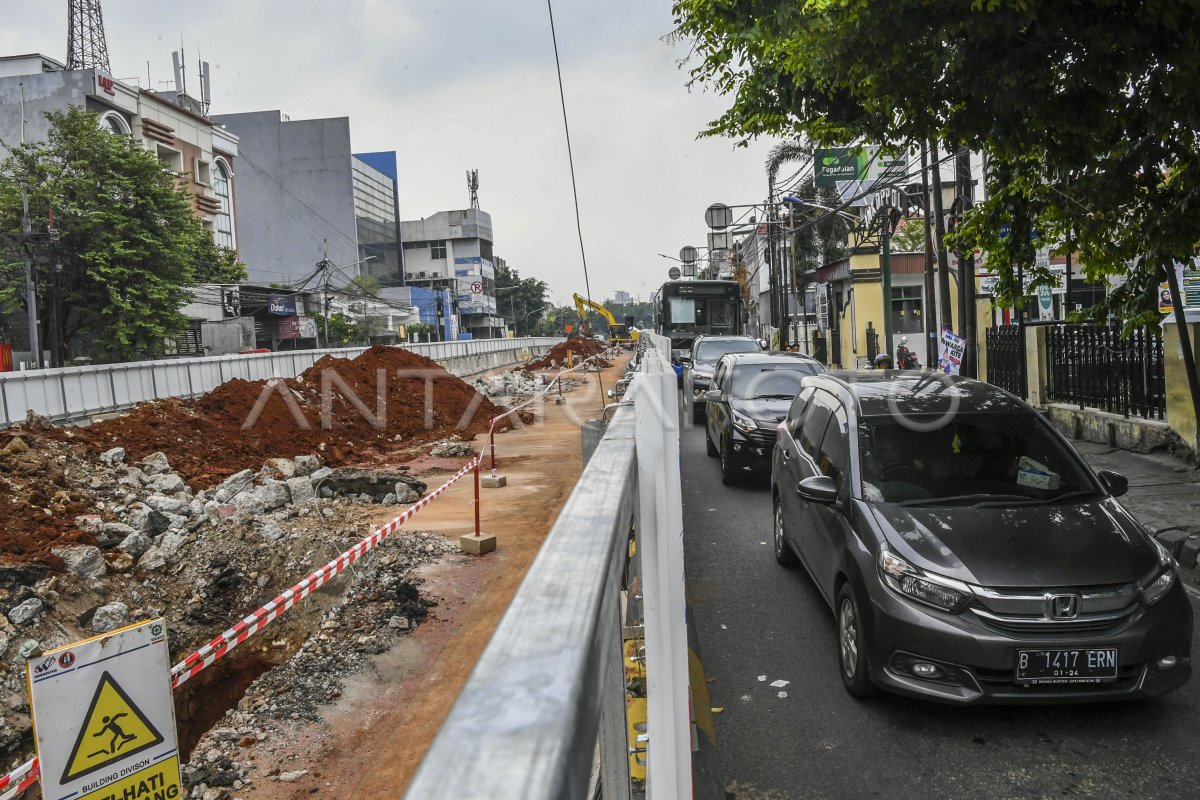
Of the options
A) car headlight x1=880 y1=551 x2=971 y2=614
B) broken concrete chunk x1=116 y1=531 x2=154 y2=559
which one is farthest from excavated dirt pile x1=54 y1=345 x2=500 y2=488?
car headlight x1=880 y1=551 x2=971 y2=614

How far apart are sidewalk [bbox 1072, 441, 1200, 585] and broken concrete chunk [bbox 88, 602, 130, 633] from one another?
9.06m

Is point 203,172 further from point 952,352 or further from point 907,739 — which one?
point 907,739

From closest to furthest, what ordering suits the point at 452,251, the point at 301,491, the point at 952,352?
the point at 301,491 → the point at 952,352 → the point at 452,251

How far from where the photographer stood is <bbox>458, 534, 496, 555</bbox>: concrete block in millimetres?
9789

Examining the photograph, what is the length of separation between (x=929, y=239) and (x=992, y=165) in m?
11.5

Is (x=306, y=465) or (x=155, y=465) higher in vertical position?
(x=155, y=465)

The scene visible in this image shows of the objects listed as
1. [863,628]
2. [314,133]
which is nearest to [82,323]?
[863,628]

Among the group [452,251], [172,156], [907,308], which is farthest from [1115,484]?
[452,251]

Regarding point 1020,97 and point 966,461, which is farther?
point 1020,97

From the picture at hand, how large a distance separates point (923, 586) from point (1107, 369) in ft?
36.8

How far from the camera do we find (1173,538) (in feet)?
26.3

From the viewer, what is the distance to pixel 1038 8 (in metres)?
6.34

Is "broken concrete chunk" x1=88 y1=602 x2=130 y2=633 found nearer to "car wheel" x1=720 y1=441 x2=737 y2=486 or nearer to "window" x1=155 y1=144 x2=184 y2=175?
"car wheel" x1=720 y1=441 x2=737 y2=486

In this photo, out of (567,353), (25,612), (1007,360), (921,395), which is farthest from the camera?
(567,353)
